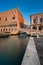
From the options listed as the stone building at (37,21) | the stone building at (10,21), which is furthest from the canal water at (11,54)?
the stone building at (10,21)

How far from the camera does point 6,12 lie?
39125mm

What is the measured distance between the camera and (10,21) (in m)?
38.0

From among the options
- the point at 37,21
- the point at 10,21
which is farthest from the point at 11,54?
the point at 10,21

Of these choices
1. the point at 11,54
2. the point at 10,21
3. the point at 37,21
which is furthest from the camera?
the point at 10,21

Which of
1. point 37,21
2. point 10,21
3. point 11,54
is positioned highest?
point 10,21

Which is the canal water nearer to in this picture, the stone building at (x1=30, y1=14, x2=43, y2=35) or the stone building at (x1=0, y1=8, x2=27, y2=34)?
the stone building at (x1=30, y1=14, x2=43, y2=35)

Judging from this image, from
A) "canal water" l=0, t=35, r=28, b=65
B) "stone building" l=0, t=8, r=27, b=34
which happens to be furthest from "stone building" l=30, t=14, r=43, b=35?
"canal water" l=0, t=35, r=28, b=65

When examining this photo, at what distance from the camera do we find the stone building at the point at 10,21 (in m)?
35.6

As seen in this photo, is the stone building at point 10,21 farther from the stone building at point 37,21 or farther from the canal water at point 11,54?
the canal water at point 11,54

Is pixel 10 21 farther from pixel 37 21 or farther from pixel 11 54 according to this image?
pixel 11 54

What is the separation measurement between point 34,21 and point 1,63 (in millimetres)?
29127

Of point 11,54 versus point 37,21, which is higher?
point 37,21

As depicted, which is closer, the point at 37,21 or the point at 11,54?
the point at 11,54

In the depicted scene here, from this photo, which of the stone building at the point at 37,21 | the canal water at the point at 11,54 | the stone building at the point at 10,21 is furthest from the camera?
the stone building at the point at 10,21
